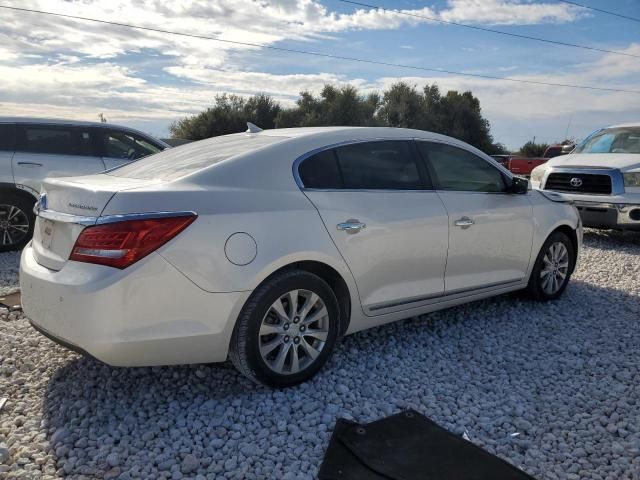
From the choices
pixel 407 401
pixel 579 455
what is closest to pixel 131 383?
pixel 407 401

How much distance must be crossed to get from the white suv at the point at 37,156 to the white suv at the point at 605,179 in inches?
261

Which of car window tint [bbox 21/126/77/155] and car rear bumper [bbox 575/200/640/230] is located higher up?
car window tint [bbox 21/126/77/155]

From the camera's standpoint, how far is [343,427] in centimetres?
310

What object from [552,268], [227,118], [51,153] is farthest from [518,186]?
[227,118]

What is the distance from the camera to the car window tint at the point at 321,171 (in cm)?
366

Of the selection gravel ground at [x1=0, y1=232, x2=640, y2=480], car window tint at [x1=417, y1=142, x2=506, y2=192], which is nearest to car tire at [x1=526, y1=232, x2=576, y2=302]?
gravel ground at [x1=0, y1=232, x2=640, y2=480]

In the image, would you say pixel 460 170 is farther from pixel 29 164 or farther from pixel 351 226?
pixel 29 164

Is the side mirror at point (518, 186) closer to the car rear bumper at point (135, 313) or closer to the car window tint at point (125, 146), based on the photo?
the car rear bumper at point (135, 313)

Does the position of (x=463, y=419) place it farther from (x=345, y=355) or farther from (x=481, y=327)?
(x=481, y=327)

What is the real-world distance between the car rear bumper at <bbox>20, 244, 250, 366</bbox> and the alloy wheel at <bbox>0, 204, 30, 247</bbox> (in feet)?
16.1

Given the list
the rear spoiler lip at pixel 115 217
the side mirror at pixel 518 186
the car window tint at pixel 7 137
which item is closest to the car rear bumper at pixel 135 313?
the rear spoiler lip at pixel 115 217

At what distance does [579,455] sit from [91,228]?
278 cm

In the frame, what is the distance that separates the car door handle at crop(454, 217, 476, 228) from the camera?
4.38 meters

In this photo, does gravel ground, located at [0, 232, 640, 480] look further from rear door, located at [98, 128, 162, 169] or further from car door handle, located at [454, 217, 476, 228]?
rear door, located at [98, 128, 162, 169]
